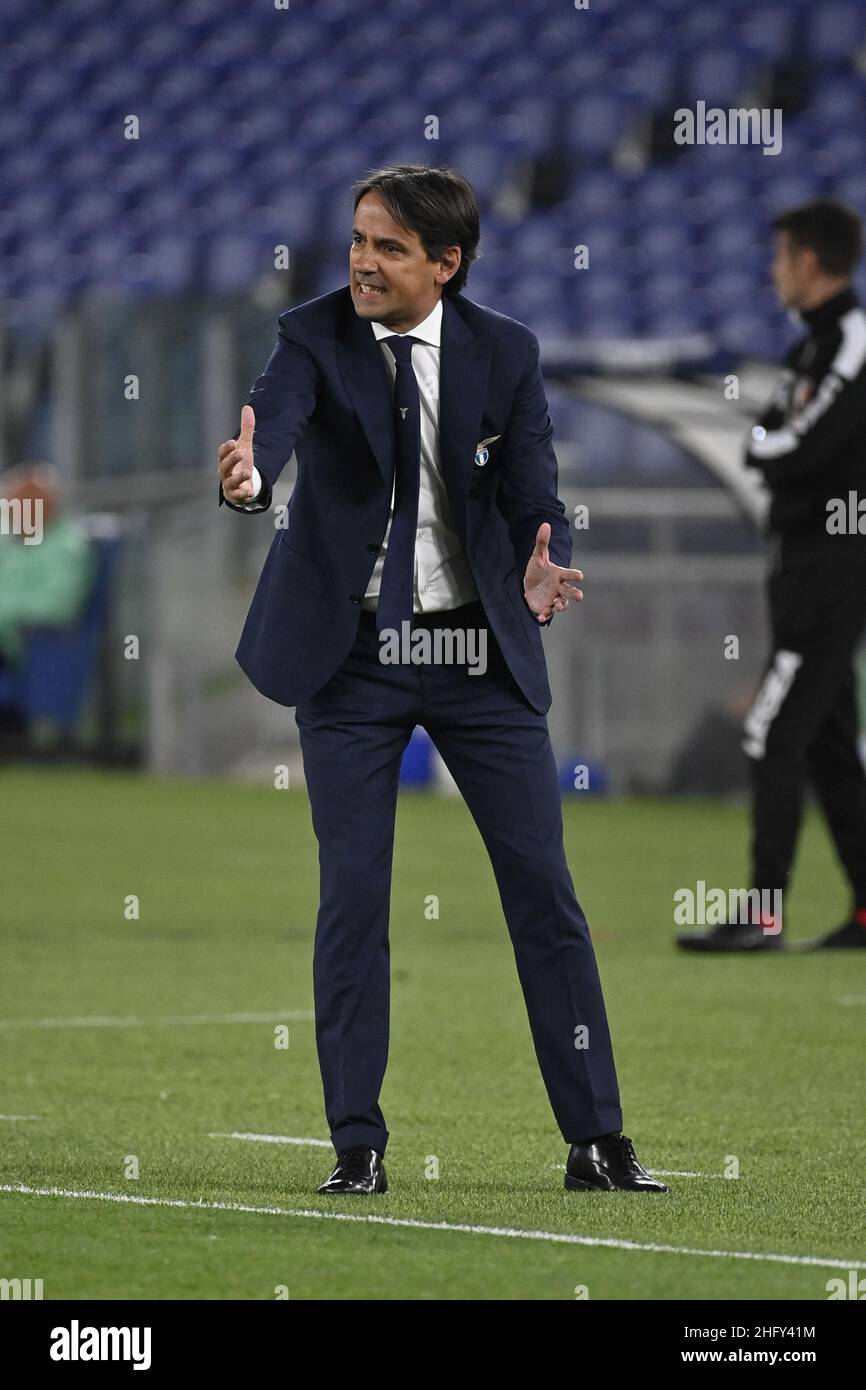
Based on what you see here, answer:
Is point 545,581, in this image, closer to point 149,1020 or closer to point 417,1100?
point 417,1100

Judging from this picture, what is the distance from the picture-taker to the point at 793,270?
8852mm

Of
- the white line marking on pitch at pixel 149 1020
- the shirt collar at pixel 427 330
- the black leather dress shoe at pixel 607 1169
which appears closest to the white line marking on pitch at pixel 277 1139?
the black leather dress shoe at pixel 607 1169

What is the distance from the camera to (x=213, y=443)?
21.4 m

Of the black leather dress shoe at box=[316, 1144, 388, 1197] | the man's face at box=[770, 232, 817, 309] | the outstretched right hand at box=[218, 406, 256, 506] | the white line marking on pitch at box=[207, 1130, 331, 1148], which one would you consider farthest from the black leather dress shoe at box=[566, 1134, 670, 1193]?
the man's face at box=[770, 232, 817, 309]

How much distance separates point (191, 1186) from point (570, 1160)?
0.74m

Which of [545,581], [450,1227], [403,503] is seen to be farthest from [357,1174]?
[403,503]

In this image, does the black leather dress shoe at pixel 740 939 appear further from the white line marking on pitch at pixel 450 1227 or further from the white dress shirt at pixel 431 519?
the white line marking on pitch at pixel 450 1227

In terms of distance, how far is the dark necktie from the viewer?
454 centimetres

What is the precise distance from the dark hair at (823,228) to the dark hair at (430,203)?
4467 mm

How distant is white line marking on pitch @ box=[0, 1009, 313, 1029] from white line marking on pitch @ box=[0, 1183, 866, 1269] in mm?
2710

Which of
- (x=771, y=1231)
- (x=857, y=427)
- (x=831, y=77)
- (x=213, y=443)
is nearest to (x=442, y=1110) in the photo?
(x=771, y=1231)

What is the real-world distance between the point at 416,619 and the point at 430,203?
0.80m

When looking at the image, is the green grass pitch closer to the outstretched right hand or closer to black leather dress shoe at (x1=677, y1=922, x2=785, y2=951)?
black leather dress shoe at (x1=677, y1=922, x2=785, y2=951)
